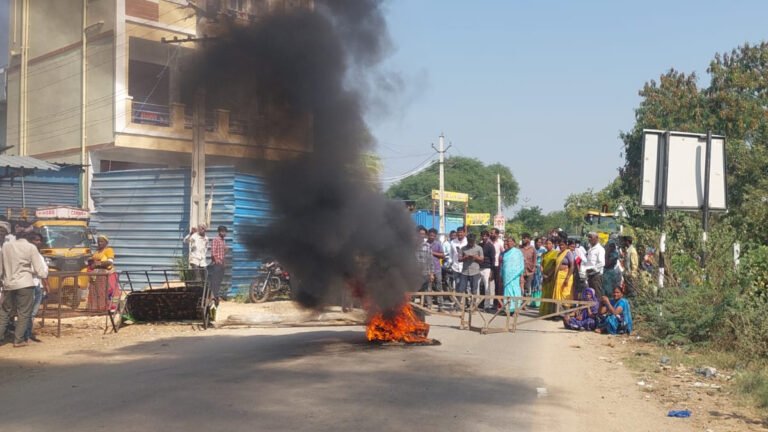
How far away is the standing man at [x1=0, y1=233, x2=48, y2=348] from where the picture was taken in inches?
420

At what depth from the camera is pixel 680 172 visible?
1262 centimetres

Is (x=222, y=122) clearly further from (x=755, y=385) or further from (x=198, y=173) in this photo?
(x=198, y=173)

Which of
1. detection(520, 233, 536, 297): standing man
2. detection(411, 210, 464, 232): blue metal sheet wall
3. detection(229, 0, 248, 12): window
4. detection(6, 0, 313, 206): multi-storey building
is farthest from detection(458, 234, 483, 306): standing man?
detection(411, 210, 464, 232): blue metal sheet wall

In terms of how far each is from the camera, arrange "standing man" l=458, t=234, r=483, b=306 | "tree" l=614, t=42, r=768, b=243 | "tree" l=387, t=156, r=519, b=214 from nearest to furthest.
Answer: "standing man" l=458, t=234, r=483, b=306
"tree" l=614, t=42, r=768, b=243
"tree" l=387, t=156, r=519, b=214

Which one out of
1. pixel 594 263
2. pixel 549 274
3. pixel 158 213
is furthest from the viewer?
pixel 158 213

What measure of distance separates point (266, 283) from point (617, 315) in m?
8.34

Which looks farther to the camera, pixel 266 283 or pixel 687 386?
pixel 266 283

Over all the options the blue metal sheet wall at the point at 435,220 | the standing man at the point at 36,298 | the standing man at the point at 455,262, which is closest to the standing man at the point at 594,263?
the standing man at the point at 455,262

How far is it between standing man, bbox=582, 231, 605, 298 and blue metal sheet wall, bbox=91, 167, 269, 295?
314 inches

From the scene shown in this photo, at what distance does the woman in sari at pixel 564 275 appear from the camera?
14.8 meters

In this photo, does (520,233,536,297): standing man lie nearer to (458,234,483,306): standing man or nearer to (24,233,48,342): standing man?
(458,234,483,306): standing man

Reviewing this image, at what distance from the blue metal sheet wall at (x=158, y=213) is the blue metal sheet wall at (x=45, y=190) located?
288 cm

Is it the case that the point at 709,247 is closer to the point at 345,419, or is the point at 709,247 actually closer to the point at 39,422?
the point at 345,419

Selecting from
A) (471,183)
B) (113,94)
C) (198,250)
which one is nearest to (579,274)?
(198,250)
